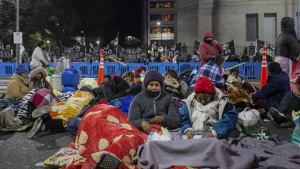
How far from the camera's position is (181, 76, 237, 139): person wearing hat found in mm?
5715

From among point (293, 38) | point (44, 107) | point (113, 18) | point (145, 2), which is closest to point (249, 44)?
point (293, 38)

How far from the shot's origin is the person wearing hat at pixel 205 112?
571 cm

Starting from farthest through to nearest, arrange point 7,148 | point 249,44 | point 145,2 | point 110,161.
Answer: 1. point 145,2
2. point 249,44
3. point 7,148
4. point 110,161

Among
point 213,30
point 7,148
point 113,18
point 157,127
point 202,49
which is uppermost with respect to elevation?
point 113,18

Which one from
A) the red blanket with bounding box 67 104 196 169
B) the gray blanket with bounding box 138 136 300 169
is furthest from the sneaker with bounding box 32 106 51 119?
the gray blanket with bounding box 138 136 300 169

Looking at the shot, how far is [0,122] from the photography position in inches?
311

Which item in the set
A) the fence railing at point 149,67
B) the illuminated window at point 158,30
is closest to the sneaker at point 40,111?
the fence railing at point 149,67

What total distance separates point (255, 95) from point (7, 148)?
4772mm

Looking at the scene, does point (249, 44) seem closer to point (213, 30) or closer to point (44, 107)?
point (213, 30)

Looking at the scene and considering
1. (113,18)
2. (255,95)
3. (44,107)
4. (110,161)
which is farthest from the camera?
(113,18)

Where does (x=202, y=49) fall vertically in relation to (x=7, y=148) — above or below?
above

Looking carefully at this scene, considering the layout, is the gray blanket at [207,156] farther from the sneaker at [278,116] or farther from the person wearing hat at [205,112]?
the sneaker at [278,116]

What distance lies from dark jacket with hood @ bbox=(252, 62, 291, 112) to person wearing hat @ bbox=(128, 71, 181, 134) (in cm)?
296

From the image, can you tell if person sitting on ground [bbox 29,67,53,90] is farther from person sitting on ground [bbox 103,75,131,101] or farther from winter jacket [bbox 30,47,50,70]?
winter jacket [bbox 30,47,50,70]
